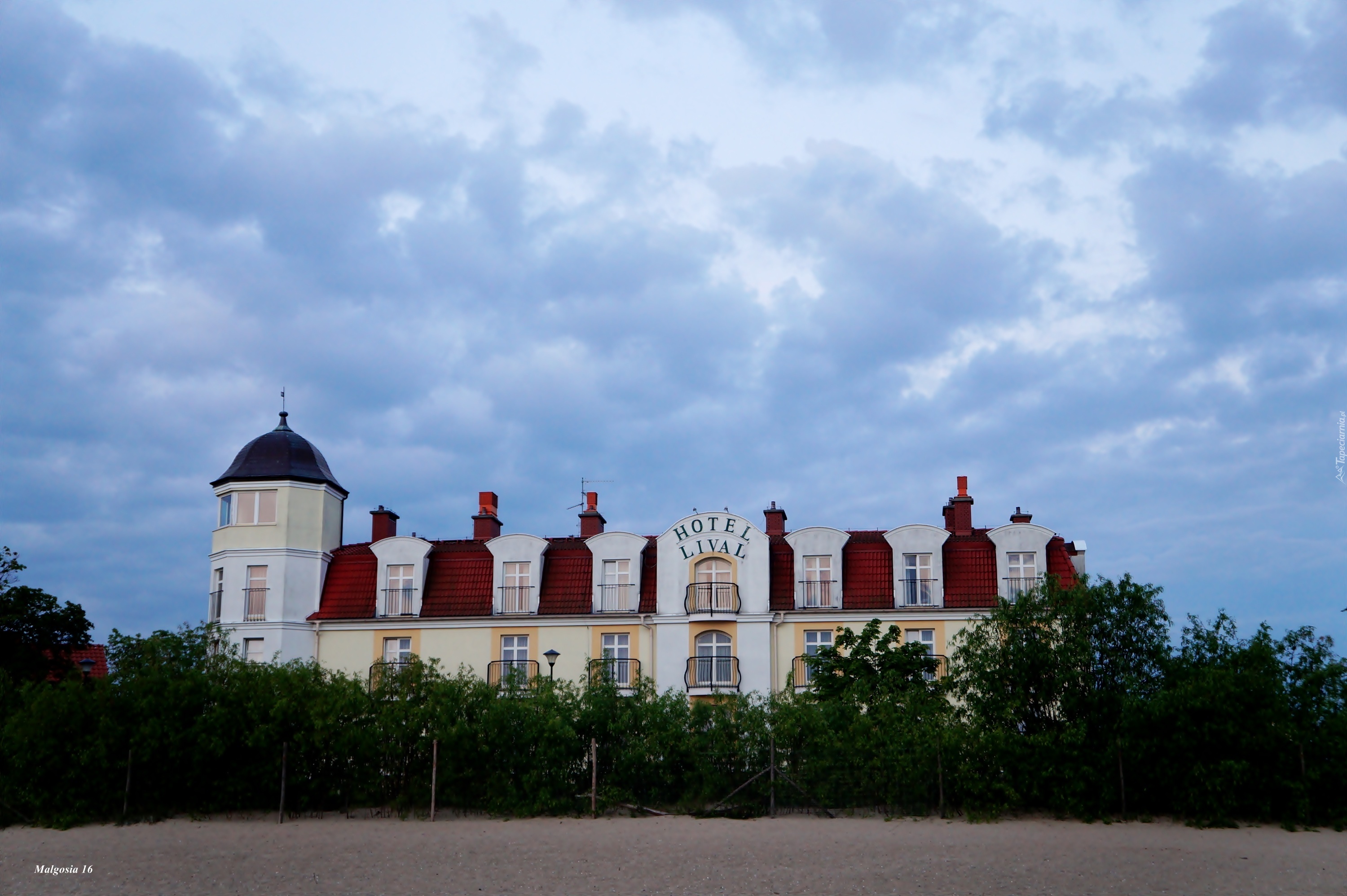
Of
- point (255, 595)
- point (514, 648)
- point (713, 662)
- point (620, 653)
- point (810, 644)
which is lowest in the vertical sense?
point (713, 662)

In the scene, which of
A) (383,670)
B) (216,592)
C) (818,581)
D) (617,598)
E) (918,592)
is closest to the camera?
(383,670)

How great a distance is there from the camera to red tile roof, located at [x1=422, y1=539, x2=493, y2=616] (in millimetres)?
36531

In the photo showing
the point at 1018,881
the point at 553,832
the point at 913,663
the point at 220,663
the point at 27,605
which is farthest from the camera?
the point at 27,605

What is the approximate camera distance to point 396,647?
1437 inches

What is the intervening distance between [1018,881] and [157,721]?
16.2 m

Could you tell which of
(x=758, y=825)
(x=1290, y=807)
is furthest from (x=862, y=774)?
(x=1290, y=807)

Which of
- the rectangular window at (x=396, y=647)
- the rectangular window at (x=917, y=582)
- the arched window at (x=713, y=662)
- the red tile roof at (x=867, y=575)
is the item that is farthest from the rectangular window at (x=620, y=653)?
the rectangular window at (x=917, y=582)

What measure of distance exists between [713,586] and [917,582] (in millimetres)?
6057

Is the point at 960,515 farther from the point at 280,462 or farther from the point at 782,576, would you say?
the point at 280,462

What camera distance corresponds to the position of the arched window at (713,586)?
35.5 meters

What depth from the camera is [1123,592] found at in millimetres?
23484

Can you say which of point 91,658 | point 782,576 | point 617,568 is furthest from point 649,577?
point 91,658

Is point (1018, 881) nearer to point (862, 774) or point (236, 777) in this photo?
point (862, 774)

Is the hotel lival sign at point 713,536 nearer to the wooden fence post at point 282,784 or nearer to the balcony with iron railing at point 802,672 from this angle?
the balcony with iron railing at point 802,672
